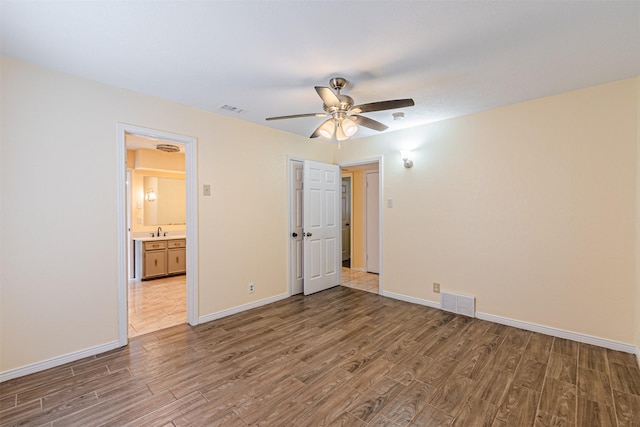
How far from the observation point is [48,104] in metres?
2.44

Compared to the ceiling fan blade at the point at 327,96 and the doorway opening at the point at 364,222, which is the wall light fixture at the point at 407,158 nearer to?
the doorway opening at the point at 364,222

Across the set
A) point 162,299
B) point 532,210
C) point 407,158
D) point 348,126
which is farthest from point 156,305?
point 532,210

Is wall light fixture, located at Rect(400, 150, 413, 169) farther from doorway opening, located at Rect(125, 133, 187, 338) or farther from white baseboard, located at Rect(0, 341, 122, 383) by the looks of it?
white baseboard, located at Rect(0, 341, 122, 383)

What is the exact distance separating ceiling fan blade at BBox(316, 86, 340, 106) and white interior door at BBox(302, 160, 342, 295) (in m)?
2.06

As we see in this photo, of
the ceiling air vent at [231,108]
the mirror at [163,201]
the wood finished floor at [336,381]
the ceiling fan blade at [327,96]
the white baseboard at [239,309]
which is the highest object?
the ceiling air vent at [231,108]

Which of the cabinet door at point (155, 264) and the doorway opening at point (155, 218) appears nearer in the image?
the doorway opening at point (155, 218)

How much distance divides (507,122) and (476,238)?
Answer: 4.63 feet

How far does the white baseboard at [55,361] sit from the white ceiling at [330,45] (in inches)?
98.6

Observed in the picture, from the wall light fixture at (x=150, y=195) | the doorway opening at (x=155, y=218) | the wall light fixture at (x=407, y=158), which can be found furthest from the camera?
the wall light fixture at (x=150, y=195)

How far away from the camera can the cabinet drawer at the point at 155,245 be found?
5.37m

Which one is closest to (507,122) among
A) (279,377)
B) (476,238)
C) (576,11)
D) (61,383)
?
(476,238)

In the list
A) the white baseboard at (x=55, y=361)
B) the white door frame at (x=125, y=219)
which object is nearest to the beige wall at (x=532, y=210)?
the white door frame at (x=125, y=219)

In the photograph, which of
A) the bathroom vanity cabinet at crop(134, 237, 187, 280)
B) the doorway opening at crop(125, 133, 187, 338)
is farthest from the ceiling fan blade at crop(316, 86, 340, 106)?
the bathroom vanity cabinet at crop(134, 237, 187, 280)

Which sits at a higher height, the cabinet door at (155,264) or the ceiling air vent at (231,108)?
the ceiling air vent at (231,108)
